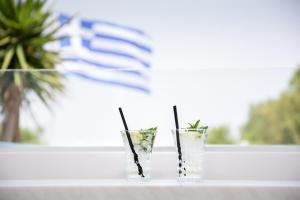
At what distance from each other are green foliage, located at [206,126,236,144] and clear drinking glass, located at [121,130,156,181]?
0.41 metres

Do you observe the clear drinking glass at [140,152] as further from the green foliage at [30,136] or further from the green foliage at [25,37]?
the green foliage at [25,37]

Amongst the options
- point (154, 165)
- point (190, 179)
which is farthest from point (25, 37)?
point (190, 179)

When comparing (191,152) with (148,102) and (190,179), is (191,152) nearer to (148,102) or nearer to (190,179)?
(190,179)

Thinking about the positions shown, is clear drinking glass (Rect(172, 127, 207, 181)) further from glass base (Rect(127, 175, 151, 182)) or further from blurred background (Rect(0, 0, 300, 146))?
blurred background (Rect(0, 0, 300, 146))

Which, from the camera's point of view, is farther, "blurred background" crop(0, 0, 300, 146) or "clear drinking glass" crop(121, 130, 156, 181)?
"blurred background" crop(0, 0, 300, 146)

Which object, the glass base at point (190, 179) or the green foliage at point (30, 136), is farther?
the green foliage at point (30, 136)

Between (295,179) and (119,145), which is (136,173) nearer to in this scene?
(119,145)

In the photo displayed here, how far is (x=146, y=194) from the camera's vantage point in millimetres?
864

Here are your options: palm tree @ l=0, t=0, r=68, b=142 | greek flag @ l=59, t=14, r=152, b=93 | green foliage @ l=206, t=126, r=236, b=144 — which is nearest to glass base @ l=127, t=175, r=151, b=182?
green foliage @ l=206, t=126, r=236, b=144

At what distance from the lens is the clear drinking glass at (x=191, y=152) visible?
998 millimetres

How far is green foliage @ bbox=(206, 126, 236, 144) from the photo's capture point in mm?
1405

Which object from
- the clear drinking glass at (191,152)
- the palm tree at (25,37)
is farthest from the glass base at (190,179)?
the palm tree at (25,37)

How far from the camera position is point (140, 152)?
3.32 feet

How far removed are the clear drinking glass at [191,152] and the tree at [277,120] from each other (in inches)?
18.4
